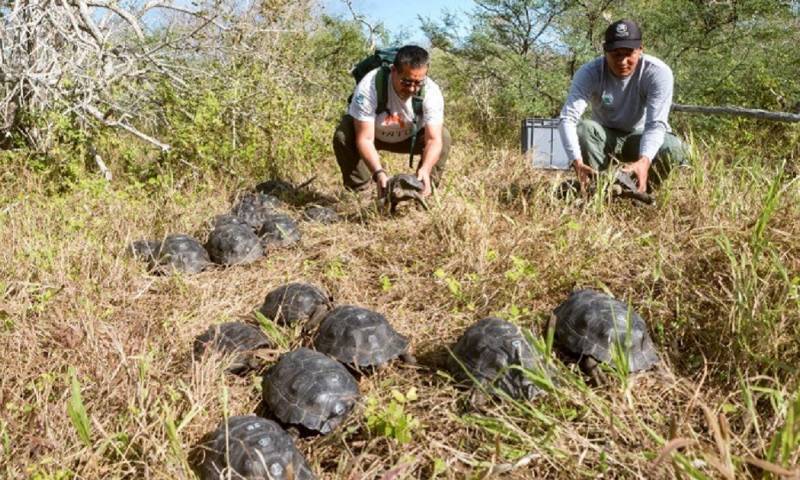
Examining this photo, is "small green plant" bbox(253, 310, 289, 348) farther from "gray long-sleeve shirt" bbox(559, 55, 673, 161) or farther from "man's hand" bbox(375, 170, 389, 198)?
"gray long-sleeve shirt" bbox(559, 55, 673, 161)

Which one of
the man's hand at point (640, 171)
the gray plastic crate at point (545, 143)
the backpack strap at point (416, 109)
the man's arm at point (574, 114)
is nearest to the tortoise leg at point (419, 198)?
the backpack strap at point (416, 109)

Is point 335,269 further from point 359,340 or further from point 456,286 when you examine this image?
point 359,340

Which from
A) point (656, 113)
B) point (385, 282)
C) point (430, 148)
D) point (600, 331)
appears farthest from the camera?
point (430, 148)

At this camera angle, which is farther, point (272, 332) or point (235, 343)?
point (272, 332)

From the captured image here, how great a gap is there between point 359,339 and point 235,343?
543mm

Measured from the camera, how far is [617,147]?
5.01 m

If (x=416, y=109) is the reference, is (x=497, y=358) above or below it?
below

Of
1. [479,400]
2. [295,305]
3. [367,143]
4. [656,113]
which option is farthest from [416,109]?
[479,400]

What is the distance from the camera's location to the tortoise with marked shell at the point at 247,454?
1926 mm

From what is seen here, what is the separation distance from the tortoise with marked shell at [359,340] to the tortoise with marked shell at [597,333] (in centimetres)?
68

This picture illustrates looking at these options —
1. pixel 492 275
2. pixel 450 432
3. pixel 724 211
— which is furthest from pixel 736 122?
pixel 450 432

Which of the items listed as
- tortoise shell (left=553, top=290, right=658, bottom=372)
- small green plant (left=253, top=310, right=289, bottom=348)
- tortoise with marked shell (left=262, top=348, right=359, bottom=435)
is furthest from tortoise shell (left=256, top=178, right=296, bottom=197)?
tortoise shell (left=553, top=290, right=658, bottom=372)

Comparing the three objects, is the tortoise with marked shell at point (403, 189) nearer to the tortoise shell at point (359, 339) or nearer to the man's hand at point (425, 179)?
the man's hand at point (425, 179)

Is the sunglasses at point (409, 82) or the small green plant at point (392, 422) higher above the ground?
the sunglasses at point (409, 82)
